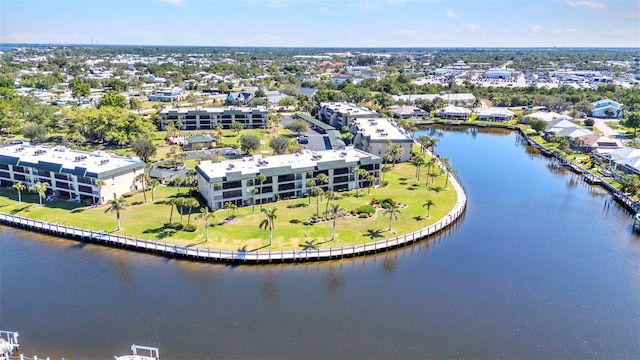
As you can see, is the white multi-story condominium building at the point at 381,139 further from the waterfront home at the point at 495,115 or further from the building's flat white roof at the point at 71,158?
the waterfront home at the point at 495,115

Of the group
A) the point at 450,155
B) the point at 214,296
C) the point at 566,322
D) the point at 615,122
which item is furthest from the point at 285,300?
the point at 615,122

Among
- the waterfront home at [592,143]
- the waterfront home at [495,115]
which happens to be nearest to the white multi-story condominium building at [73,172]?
the waterfront home at [592,143]

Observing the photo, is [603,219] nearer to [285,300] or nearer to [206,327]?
[285,300]

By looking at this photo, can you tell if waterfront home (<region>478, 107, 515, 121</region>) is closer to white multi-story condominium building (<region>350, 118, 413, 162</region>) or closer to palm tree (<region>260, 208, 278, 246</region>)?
white multi-story condominium building (<region>350, 118, 413, 162</region>)

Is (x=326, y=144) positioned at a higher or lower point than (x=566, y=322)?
higher

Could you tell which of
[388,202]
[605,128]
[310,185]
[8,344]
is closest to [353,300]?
→ [388,202]

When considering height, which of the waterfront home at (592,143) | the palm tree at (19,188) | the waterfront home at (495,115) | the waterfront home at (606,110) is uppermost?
the waterfront home at (606,110)

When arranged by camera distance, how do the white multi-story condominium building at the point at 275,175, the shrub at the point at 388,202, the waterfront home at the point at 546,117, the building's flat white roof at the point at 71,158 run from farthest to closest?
1. the waterfront home at the point at 546,117
2. the building's flat white roof at the point at 71,158
3. the shrub at the point at 388,202
4. the white multi-story condominium building at the point at 275,175
